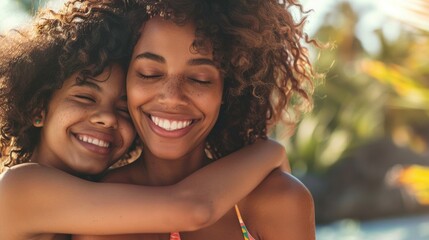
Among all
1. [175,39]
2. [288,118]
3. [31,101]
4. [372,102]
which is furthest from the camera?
[372,102]

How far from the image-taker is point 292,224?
303 cm

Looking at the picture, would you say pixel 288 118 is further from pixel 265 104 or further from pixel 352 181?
pixel 352 181

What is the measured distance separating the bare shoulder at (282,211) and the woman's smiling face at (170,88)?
13.6 inches

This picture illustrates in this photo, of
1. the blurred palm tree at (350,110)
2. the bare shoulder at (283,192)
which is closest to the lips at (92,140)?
the bare shoulder at (283,192)

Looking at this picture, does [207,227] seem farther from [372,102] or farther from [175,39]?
[372,102]

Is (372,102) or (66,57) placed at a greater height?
(66,57)

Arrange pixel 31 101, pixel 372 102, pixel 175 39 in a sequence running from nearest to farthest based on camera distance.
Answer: pixel 175 39, pixel 31 101, pixel 372 102

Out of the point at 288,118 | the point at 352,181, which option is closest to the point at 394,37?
the point at 352,181

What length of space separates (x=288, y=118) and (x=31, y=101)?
1.14m

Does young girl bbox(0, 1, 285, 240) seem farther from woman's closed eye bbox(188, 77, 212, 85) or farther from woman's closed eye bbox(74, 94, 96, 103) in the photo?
woman's closed eye bbox(188, 77, 212, 85)

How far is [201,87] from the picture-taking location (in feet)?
9.91

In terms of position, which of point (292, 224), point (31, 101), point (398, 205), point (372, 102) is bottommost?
point (398, 205)

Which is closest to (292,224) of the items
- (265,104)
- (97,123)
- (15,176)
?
(265,104)

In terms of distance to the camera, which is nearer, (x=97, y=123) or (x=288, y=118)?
(x=97, y=123)
